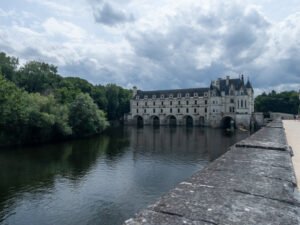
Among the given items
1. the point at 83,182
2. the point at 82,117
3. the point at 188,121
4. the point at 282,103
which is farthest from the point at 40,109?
the point at 282,103

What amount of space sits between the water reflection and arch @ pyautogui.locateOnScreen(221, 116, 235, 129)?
4178cm

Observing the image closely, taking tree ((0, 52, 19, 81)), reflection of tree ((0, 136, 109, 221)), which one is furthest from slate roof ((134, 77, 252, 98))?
reflection of tree ((0, 136, 109, 221))

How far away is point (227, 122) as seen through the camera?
71312 mm

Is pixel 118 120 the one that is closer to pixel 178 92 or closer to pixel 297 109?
pixel 178 92

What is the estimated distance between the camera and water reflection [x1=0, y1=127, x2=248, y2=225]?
12.0m

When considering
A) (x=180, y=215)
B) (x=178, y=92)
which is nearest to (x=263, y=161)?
(x=180, y=215)

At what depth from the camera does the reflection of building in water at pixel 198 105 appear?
66562 mm

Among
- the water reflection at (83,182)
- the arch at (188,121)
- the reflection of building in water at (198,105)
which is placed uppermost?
the reflection of building in water at (198,105)

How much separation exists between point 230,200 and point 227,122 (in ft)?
231

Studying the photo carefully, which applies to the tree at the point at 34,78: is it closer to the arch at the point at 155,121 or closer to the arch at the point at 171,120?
the arch at the point at 155,121

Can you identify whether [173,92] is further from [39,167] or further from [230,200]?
[230,200]

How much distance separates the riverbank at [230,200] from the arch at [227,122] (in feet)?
208

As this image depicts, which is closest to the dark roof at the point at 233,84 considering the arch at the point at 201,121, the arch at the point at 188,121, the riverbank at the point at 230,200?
the arch at the point at 201,121

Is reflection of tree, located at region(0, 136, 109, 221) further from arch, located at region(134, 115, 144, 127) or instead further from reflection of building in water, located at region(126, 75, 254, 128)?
arch, located at region(134, 115, 144, 127)
